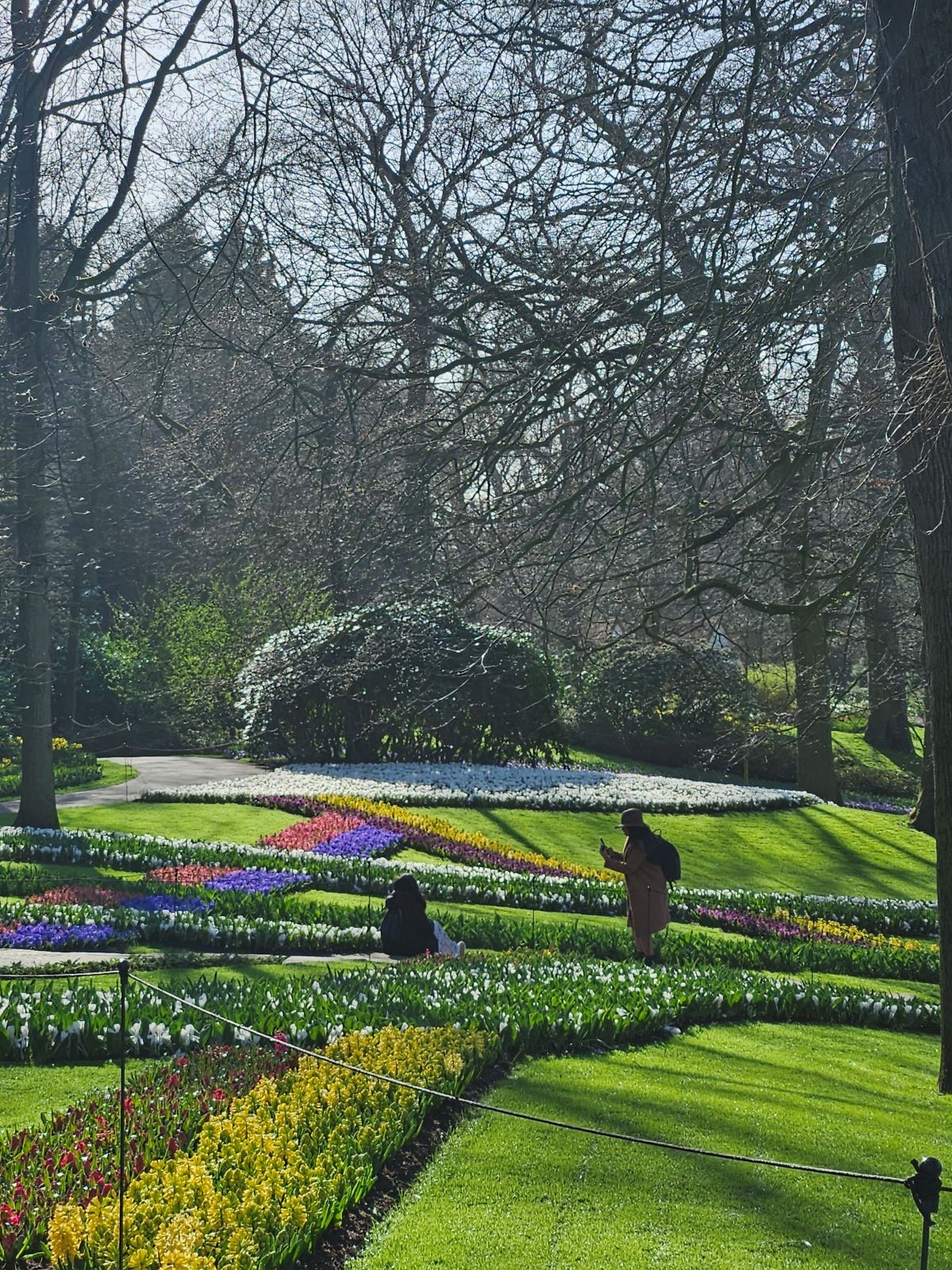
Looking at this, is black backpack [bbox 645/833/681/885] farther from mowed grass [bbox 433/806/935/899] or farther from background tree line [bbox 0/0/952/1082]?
mowed grass [bbox 433/806/935/899]

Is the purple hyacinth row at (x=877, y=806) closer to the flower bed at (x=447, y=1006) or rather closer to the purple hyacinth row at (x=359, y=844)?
the purple hyacinth row at (x=359, y=844)

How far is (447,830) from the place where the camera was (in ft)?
59.4

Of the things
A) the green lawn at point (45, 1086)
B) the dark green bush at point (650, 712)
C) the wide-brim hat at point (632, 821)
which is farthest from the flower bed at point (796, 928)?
the dark green bush at point (650, 712)

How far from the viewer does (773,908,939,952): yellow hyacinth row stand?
13.1 metres

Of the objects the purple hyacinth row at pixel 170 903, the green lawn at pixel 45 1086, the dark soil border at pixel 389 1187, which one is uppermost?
the purple hyacinth row at pixel 170 903

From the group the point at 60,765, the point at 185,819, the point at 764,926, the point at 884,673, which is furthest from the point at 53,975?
the point at 60,765

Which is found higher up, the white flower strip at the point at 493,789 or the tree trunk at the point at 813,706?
the tree trunk at the point at 813,706

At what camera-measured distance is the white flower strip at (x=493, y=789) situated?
67.8 feet

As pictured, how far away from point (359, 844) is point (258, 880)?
10.1 ft

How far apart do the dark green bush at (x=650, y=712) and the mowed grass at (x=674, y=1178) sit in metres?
19.6

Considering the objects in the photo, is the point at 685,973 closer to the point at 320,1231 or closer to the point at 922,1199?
the point at 320,1231

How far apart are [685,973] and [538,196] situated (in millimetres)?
5811

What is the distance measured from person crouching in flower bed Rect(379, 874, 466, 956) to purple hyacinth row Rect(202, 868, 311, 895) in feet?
9.36

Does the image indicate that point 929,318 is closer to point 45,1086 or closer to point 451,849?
point 45,1086
